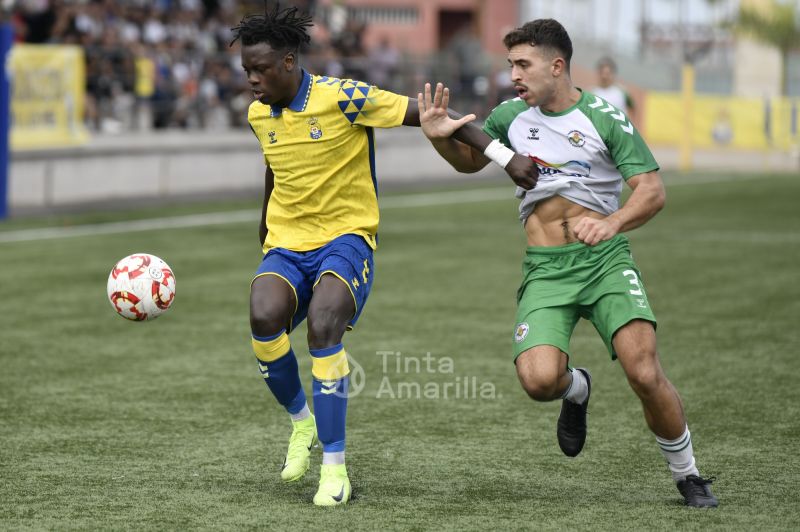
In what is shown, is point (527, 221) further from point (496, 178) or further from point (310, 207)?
point (496, 178)

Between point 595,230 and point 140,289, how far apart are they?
2259 millimetres

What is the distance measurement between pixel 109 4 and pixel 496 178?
9100mm

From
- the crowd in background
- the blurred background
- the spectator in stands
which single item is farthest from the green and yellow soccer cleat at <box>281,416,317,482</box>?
the crowd in background

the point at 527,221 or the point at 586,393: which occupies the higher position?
the point at 527,221

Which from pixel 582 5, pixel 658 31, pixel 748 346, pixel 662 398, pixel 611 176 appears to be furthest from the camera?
pixel 658 31

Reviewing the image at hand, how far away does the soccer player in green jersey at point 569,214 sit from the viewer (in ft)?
18.0

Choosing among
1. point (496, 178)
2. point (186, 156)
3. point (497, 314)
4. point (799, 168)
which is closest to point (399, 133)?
point (496, 178)

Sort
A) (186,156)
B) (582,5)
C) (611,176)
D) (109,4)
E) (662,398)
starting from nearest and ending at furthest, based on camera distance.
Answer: (662,398) → (611,176) → (186,156) → (109,4) → (582,5)

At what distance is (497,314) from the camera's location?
36.1ft

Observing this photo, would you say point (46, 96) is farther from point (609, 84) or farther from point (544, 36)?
point (544, 36)

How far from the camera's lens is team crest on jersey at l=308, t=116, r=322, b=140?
19.7 ft

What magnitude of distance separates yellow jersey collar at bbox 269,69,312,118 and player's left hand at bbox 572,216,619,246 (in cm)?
144

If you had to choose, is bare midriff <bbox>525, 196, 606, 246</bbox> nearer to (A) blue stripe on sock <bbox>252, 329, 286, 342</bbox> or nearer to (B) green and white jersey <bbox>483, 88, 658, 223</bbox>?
(B) green and white jersey <bbox>483, 88, 658, 223</bbox>

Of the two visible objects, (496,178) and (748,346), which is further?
(496,178)
